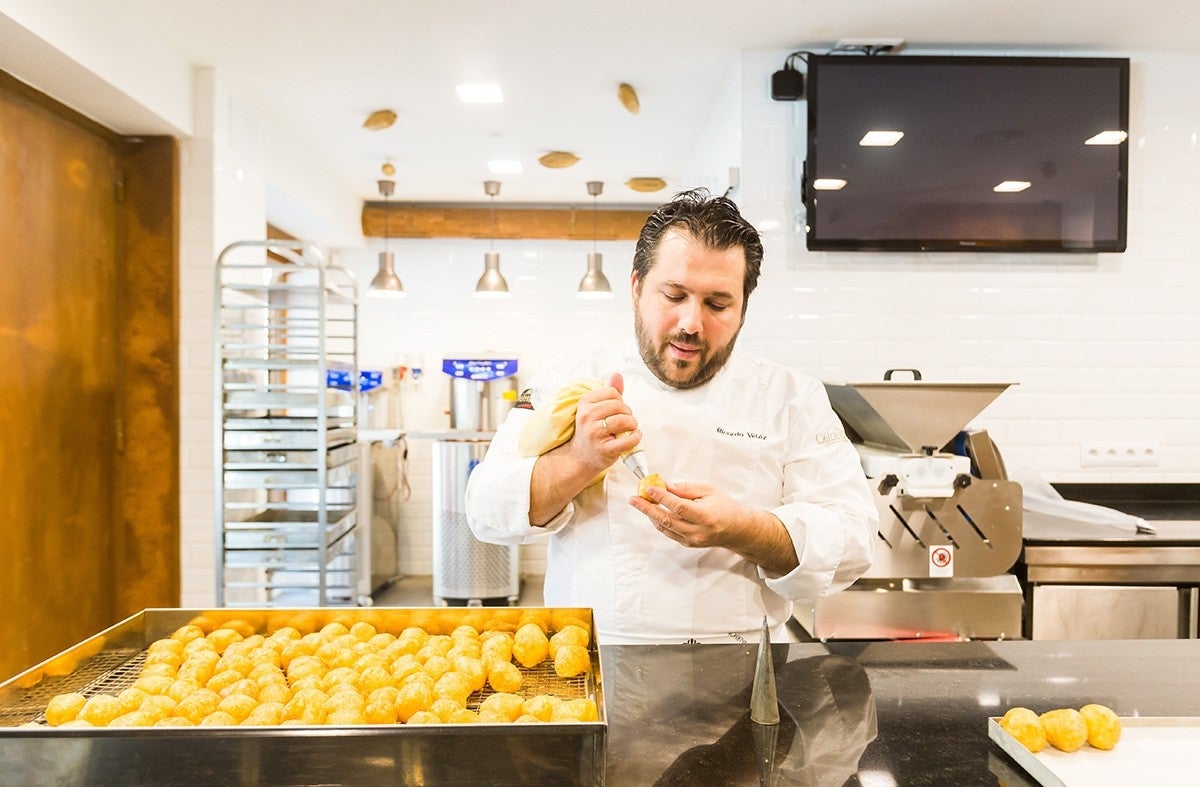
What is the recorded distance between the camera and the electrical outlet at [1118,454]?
3369mm

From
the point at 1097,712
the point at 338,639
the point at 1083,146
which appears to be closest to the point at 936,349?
the point at 1083,146

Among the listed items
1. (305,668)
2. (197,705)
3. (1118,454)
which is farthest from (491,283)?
(197,705)

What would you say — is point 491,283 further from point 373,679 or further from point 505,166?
point 373,679

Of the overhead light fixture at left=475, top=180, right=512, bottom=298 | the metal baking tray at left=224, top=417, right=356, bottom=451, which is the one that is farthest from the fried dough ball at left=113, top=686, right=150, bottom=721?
the overhead light fixture at left=475, top=180, right=512, bottom=298

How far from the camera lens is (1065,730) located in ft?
3.30

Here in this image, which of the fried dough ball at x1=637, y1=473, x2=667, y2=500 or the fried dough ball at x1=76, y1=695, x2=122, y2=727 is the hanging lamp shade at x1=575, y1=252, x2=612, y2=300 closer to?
the fried dough ball at x1=637, y1=473, x2=667, y2=500

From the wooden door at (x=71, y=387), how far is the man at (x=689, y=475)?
2.31 metres

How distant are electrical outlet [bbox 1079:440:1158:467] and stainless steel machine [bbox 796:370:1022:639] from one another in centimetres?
88

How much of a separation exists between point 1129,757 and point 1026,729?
0.46 feet

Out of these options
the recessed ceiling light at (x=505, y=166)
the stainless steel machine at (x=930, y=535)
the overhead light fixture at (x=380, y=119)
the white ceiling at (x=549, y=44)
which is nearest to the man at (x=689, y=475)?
the stainless steel machine at (x=930, y=535)

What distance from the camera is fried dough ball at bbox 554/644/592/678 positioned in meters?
1.08

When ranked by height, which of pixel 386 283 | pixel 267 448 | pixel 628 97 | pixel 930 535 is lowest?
pixel 930 535

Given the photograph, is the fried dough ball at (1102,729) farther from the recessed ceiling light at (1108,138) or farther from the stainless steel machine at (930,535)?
the recessed ceiling light at (1108,138)

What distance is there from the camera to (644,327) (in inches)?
66.6
